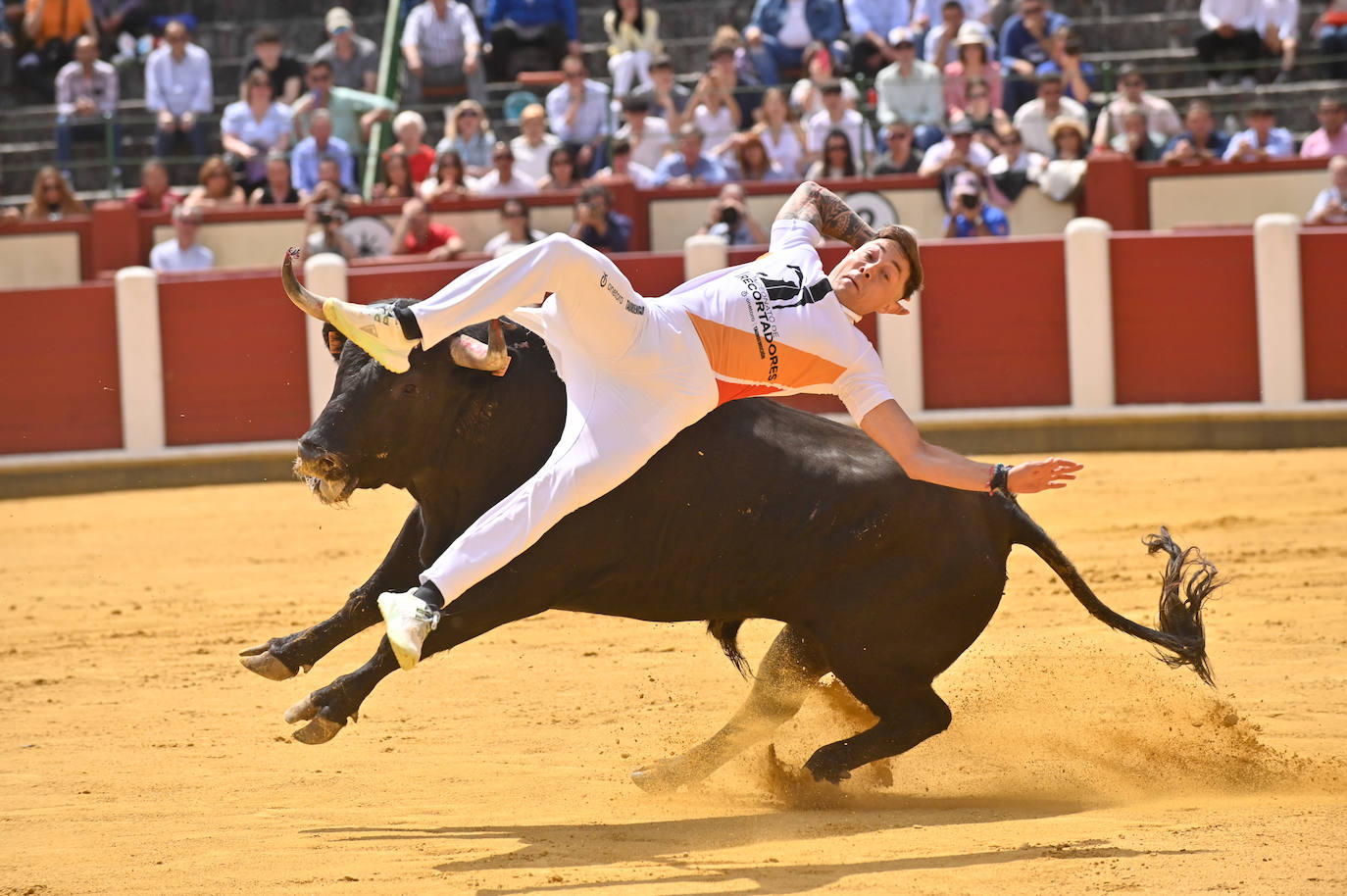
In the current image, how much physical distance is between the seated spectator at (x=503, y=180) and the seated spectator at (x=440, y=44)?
1.81 metres

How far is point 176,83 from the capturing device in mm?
14609

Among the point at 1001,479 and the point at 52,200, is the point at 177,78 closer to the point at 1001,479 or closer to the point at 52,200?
the point at 52,200

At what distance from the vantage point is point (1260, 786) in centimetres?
481

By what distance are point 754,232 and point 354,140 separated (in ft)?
12.1

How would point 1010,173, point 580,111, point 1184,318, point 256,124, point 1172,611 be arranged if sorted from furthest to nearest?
1. point 256,124
2. point 580,111
3. point 1010,173
4. point 1184,318
5. point 1172,611

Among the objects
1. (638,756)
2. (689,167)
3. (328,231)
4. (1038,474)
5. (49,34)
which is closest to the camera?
(1038,474)

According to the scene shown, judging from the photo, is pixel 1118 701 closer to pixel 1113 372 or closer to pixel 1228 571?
pixel 1228 571

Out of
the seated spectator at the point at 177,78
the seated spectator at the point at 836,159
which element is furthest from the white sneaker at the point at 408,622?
the seated spectator at the point at 177,78

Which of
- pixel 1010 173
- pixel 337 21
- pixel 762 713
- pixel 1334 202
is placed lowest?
pixel 762 713

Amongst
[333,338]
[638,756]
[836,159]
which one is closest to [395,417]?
[333,338]

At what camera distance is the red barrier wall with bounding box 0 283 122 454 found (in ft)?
37.9

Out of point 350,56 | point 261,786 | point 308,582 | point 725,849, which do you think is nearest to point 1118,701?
point 725,849

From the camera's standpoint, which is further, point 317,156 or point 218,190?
point 317,156

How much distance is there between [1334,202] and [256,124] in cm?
791
